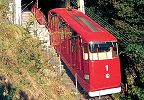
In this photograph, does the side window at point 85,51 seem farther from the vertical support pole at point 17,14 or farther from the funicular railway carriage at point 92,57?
the vertical support pole at point 17,14

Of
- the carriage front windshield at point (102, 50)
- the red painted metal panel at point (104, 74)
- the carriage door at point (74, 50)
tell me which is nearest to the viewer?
the red painted metal panel at point (104, 74)

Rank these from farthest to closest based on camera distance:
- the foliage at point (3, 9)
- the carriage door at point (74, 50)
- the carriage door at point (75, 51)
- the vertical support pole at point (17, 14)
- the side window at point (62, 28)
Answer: the vertical support pole at point (17, 14), the foliage at point (3, 9), the side window at point (62, 28), the carriage door at point (74, 50), the carriage door at point (75, 51)

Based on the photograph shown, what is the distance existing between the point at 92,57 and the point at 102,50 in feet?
2.44

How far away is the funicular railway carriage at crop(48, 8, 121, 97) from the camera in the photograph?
1498 cm

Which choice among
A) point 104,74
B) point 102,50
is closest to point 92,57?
point 102,50

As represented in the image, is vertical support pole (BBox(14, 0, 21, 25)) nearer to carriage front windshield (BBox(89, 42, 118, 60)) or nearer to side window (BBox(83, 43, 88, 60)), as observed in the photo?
side window (BBox(83, 43, 88, 60))

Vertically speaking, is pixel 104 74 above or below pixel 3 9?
below

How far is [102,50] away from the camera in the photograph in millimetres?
15531

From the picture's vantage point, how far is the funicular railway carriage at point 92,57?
Result: 49.1 feet

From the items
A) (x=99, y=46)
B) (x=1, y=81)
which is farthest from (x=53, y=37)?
(x=1, y=81)

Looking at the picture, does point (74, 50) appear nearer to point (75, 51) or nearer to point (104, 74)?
point (75, 51)

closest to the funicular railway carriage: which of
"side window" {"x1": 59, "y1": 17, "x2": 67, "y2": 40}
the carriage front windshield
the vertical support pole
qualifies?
the carriage front windshield

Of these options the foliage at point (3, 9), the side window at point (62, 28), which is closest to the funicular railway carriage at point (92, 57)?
the side window at point (62, 28)

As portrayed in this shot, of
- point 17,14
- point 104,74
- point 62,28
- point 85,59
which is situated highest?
point 17,14
